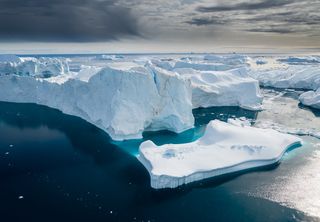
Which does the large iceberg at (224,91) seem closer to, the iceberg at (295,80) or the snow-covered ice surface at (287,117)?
the snow-covered ice surface at (287,117)

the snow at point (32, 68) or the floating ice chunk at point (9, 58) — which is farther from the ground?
the floating ice chunk at point (9, 58)

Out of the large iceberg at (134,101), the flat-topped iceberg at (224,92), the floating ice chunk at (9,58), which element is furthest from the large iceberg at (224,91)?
the floating ice chunk at (9,58)

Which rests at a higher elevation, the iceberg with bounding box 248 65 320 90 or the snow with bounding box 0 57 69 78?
the snow with bounding box 0 57 69 78

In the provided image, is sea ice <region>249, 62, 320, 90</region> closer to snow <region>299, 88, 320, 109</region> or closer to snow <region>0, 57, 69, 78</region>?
snow <region>299, 88, 320, 109</region>

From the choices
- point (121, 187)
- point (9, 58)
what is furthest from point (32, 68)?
point (121, 187)

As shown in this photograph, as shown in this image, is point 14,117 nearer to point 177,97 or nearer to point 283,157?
point 177,97

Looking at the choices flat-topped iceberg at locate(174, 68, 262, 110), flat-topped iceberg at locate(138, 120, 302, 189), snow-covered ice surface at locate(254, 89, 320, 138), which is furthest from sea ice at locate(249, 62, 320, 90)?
flat-topped iceberg at locate(138, 120, 302, 189)
